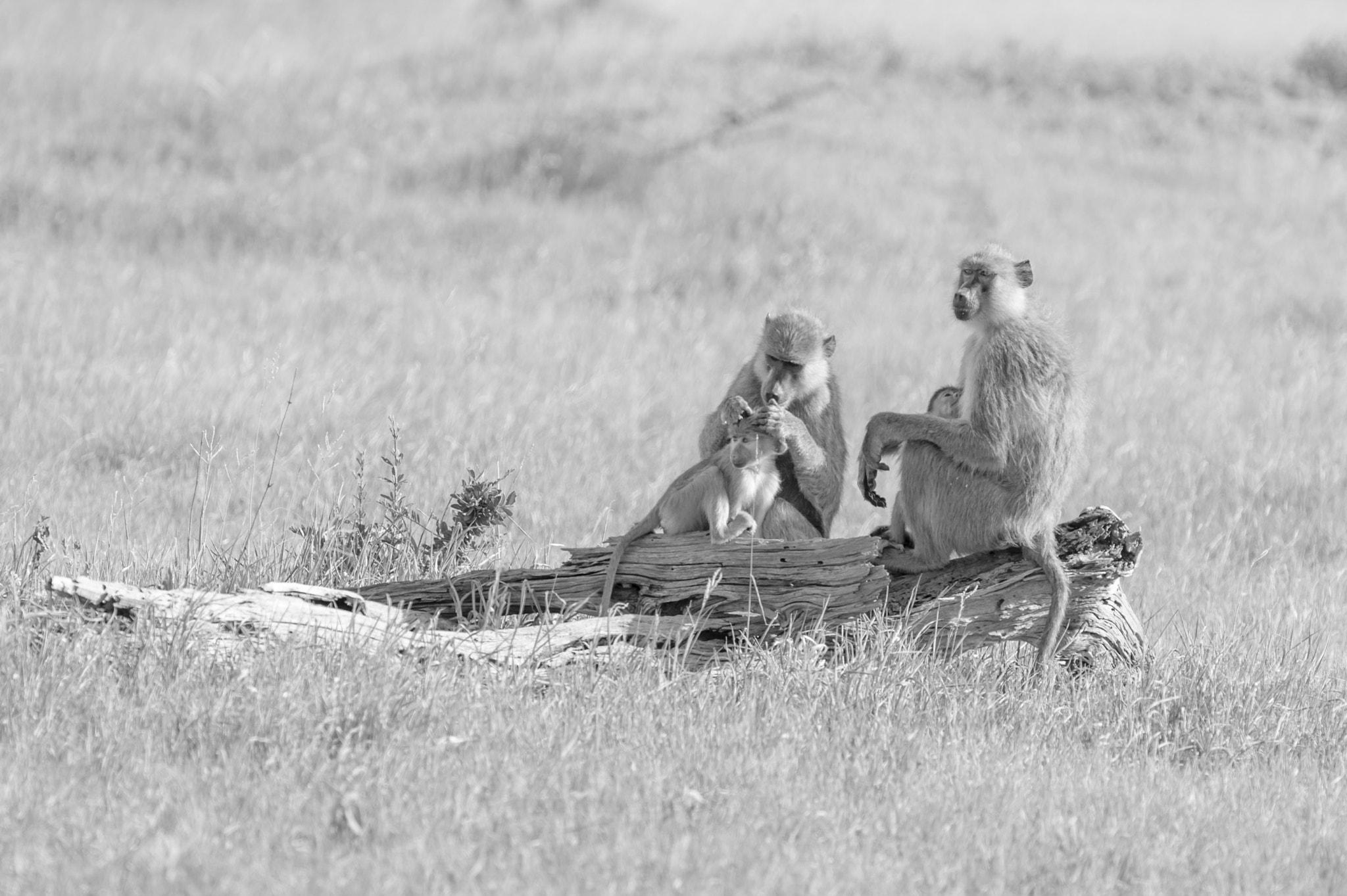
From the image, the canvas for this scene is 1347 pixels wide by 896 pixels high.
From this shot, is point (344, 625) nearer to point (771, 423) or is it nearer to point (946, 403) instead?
point (771, 423)

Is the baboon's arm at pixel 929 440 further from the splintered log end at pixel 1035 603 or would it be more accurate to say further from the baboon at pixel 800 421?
the splintered log end at pixel 1035 603

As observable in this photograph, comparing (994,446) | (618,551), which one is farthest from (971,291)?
(618,551)

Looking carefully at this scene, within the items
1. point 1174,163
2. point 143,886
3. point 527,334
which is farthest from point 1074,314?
point 143,886

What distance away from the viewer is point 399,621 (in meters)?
5.80

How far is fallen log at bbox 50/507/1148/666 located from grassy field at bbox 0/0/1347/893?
219 mm

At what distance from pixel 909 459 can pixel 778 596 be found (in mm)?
790

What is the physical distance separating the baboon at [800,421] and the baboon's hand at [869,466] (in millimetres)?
175

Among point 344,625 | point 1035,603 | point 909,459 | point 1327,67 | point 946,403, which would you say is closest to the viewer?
point 344,625

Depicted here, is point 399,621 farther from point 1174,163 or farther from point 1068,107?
point 1068,107

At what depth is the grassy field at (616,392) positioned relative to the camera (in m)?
4.64

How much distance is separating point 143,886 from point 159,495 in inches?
172

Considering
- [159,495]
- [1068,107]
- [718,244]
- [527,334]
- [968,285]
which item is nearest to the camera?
[968,285]

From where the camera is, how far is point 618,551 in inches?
244

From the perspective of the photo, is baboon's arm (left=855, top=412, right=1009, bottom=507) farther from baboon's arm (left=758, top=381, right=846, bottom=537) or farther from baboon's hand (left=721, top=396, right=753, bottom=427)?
baboon's hand (left=721, top=396, right=753, bottom=427)
